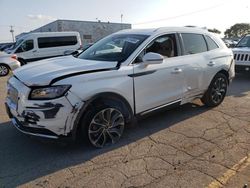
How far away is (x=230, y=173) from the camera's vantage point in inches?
133

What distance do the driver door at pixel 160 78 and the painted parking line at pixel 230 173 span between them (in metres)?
1.62

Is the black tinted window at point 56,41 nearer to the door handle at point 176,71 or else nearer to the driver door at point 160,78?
the driver door at point 160,78

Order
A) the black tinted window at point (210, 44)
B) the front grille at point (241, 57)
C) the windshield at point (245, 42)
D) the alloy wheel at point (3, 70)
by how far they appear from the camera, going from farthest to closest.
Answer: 1. the alloy wheel at point (3, 70)
2. the windshield at point (245, 42)
3. the front grille at point (241, 57)
4. the black tinted window at point (210, 44)

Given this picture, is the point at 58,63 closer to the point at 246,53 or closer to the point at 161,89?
the point at 161,89

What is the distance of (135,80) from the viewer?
422cm

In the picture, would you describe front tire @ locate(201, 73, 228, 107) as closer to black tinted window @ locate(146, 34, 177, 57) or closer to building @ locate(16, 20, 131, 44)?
black tinted window @ locate(146, 34, 177, 57)

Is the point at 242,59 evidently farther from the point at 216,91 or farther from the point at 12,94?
the point at 12,94

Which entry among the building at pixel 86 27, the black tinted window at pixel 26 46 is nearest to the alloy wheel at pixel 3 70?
the black tinted window at pixel 26 46

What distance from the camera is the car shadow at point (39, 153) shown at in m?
3.42

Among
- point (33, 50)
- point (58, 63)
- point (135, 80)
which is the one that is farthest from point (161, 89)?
point (33, 50)

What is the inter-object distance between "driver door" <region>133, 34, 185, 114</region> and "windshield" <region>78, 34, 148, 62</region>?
218mm

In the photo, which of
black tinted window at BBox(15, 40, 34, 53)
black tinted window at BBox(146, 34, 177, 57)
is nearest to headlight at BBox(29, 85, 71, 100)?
black tinted window at BBox(146, 34, 177, 57)

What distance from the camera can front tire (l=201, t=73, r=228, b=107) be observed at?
230 inches

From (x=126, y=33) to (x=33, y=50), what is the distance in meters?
13.2
